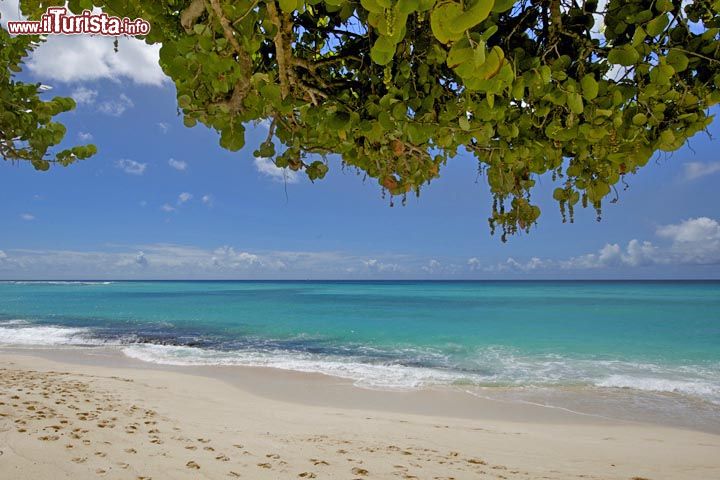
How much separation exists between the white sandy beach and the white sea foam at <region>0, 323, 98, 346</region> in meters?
7.13

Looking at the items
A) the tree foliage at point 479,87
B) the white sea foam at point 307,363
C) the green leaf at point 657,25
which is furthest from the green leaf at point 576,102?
the white sea foam at point 307,363

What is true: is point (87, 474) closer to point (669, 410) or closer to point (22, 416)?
point (22, 416)

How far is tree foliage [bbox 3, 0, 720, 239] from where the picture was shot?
5.01 feet

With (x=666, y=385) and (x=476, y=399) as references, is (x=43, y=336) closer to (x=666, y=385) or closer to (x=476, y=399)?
(x=476, y=399)

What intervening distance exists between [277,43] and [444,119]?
71 cm

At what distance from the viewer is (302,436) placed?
19.2ft

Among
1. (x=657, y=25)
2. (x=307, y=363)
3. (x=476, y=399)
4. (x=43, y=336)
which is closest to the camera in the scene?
(x=657, y=25)

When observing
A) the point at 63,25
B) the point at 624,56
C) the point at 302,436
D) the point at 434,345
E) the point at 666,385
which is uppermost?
the point at 63,25

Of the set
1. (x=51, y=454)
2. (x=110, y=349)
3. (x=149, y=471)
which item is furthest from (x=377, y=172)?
(x=110, y=349)

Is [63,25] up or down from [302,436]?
up

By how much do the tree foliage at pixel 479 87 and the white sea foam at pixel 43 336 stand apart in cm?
1718

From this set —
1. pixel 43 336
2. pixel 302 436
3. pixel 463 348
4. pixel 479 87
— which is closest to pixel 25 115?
pixel 479 87

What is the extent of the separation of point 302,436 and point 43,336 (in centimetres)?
1618

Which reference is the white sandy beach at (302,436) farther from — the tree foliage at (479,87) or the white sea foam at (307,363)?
the tree foliage at (479,87)
